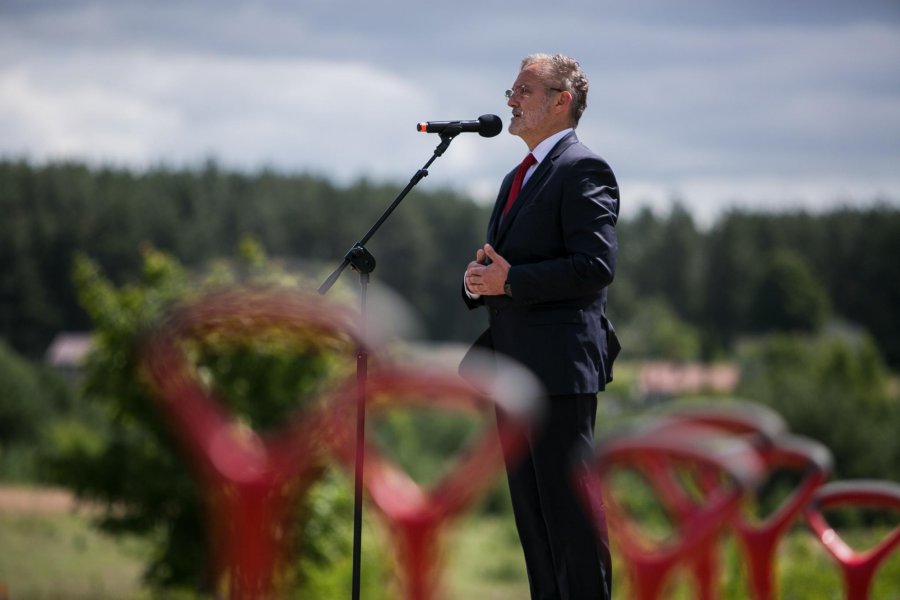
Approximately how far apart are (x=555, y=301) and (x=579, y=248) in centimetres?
17

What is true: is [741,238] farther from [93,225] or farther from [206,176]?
[93,225]

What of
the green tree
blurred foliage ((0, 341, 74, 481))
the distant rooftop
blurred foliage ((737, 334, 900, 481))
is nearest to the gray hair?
blurred foliage ((737, 334, 900, 481))

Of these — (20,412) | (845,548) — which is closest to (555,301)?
(845,548)

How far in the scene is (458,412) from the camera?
2027 mm

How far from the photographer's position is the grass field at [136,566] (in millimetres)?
12914

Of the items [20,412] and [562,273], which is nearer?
[562,273]

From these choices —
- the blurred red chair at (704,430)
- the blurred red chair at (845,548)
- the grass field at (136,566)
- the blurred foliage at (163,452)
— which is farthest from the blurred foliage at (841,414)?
the blurred red chair at (704,430)

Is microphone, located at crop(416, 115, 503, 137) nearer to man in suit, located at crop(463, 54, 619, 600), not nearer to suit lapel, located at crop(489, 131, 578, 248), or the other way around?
man in suit, located at crop(463, 54, 619, 600)

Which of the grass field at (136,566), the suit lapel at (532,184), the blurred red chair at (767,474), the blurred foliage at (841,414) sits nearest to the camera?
the blurred red chair at (767,474)

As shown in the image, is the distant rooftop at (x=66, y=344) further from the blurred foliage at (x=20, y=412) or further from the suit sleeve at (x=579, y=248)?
the suit sleeve at (x=579, y=248)

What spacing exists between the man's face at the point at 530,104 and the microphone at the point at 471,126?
0.14 meters

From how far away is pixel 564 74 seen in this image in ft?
11.4

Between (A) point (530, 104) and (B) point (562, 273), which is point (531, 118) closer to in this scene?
(A) point (530, 104)

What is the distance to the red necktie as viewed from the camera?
3.57 meters
